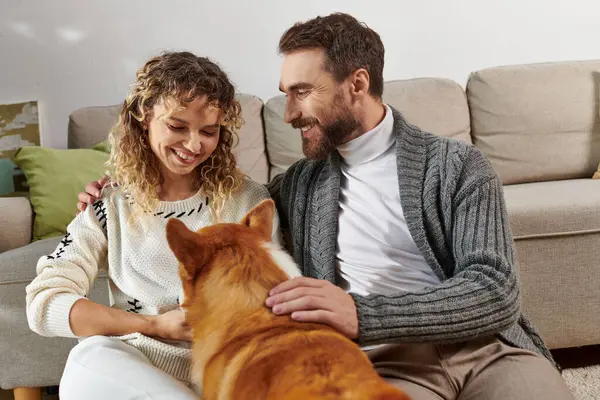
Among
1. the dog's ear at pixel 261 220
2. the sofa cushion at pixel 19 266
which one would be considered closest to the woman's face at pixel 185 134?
the dog's ear at pixel 261 220

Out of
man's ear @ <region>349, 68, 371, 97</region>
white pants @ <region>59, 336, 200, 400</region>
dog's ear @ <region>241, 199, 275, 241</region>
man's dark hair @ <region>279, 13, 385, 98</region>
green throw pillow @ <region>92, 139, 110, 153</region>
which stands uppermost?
man's dark hair @ <region>279, 13, 385, 98</region>

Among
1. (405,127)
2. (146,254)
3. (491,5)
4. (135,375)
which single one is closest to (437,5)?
(491,5)

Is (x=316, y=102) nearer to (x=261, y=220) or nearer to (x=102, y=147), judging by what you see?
(x=261, y=220)

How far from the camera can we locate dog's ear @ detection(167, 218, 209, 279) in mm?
905

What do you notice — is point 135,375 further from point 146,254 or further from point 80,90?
point 80,90

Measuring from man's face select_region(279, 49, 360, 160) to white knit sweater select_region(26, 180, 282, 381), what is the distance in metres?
0.22

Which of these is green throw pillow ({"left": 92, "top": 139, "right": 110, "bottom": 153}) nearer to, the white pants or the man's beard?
the man's beard

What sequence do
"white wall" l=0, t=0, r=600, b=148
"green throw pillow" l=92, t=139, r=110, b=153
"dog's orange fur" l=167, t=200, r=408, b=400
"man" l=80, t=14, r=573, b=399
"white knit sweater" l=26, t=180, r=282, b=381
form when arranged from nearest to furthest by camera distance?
"dog's orange fur" l=167, t=200, r=408, b=400 < "man" l=80, t=14, r=573, b=399 < "white knit sweater" l=26, t=180, r=282, b=381 < "green throw pillow" l=92, t=139, r=110, b=153 < "white wall" l=0, t=0, r=600, b=148

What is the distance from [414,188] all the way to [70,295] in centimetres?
77

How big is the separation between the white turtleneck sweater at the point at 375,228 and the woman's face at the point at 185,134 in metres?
0.35

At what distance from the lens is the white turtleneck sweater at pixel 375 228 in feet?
4.74

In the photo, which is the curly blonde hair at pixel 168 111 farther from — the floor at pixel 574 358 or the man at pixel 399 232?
the floor at pixel 574 358

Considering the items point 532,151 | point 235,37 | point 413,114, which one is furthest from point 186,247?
point 235,37

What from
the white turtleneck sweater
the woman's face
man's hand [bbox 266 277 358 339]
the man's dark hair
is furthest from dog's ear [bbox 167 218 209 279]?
the man's dark hair
